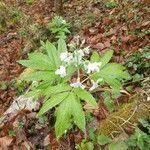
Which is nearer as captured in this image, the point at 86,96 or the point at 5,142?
the point at 86,96

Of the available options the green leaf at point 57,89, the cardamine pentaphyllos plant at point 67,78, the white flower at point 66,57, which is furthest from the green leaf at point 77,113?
the white flower at point 66,57

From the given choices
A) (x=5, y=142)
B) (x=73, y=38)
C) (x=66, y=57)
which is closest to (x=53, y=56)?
(x=66, y=57)

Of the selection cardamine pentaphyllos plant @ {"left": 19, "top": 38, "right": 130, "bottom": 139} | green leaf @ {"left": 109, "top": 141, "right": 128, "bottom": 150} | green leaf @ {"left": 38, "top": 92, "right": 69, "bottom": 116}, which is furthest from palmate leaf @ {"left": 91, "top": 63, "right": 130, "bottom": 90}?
green leaf @ {"left": 109, "top": 141, "right": 128, "bottom": 150}

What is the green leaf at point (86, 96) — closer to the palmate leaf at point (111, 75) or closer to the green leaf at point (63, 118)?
the green leaf at point (63, 118)

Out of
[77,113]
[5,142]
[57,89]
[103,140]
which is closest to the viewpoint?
[77,113]

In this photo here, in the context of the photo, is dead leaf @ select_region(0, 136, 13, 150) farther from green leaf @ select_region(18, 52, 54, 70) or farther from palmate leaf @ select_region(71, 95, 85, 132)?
palmate leaf @ select_region(71, 95, 85, 132)

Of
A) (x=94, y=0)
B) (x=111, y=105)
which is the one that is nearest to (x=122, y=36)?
(x=111, y=105)

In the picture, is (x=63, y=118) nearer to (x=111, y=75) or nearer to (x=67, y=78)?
(x=67, y=78)

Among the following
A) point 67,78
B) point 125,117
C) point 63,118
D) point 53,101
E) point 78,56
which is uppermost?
point 78,56
